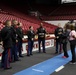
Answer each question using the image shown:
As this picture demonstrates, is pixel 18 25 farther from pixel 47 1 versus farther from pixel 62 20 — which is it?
pixel 47 1

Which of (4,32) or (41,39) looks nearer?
(4,32)

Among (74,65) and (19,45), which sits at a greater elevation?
(19,45)

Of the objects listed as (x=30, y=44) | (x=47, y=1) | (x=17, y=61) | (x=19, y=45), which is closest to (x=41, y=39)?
(x=30, y=44)

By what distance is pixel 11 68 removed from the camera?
7.44 m

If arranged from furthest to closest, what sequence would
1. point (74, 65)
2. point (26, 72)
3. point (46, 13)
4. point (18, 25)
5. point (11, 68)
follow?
point (46, 13) → point (18, 25) → point (74, 65) → point (11, 68) → point (26, 72)

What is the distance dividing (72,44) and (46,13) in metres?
18.3

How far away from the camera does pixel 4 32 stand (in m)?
7.16

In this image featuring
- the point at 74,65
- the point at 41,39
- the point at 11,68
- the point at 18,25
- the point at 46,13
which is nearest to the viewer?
the point at 11,68

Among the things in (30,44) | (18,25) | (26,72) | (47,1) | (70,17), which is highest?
(47,1)

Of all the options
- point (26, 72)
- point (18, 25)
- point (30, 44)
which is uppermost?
point (18, 25)

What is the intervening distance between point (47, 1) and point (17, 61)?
20.0 metres

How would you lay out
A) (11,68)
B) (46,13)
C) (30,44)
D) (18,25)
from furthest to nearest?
1. (46,13)
2. (30,44)
3. (18,25)
4. (11,68)

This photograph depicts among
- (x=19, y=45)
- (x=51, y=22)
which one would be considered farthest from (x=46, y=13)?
(x=19, y=45)

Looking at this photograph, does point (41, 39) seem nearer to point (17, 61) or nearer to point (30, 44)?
point (30, 44)
